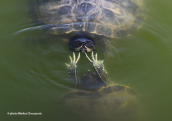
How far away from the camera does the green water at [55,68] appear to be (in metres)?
2.23

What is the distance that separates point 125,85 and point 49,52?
1325 millimetres

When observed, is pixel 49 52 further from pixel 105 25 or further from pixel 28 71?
pixel 105 25

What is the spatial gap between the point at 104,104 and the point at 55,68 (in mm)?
934

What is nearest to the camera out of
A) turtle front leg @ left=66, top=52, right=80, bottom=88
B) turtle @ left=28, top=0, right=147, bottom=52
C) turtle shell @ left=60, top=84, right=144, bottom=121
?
turtle shell @ left=60, top=84, right=144, bottom=121

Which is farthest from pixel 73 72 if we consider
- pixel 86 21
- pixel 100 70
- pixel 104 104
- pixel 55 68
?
pixel 86 21

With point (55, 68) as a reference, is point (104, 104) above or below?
below

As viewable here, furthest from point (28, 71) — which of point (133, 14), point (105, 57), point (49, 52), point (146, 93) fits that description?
point (133, 14)

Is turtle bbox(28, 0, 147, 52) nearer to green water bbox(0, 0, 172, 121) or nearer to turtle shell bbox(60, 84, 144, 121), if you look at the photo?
green water bbox(0, 0, 172, 121)

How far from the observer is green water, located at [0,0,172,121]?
7.32ft

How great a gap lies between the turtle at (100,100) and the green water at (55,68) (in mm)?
110

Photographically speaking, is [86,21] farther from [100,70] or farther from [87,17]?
[100,70]

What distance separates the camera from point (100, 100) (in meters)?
2.24

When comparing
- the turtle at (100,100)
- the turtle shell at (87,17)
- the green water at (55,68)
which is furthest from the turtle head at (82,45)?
the turtle at (100,100)

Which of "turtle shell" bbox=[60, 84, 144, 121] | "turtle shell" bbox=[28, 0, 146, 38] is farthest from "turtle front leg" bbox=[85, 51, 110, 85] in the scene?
"turtle shell" bbox=[28, 0, 146, 38]
